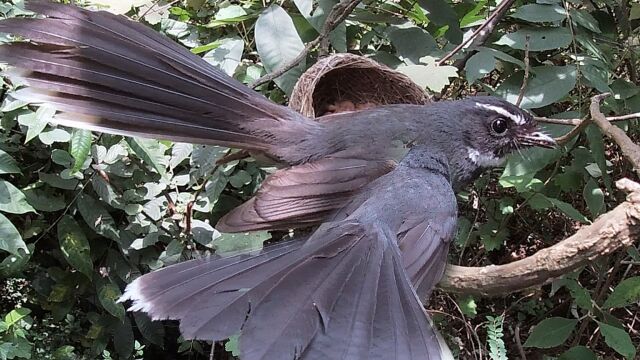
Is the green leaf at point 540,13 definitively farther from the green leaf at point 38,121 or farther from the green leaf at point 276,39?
the green leaf at point 38,121

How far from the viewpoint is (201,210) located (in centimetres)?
264

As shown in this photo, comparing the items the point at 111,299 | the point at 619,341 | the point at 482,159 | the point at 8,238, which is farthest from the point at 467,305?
the point at 8,238

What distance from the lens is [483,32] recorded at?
94.0 inches

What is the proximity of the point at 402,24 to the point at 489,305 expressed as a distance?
151 centimetres

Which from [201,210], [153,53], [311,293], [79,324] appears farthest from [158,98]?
[79,324]

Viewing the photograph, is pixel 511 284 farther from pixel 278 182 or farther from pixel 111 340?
pixel 111 340

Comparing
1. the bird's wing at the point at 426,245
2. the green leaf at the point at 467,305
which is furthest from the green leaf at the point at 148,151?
the green leaf at the point at 467,305

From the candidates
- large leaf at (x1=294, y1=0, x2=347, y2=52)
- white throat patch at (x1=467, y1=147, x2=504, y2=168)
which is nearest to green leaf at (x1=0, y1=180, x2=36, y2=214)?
large leaf at (x1=294, y1=0, x2=347, y2=52)

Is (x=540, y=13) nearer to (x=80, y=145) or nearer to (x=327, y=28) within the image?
(x=327, y=28)

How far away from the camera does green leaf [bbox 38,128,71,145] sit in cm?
229

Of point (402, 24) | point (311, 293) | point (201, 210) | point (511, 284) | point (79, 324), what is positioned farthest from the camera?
point (79, 324)

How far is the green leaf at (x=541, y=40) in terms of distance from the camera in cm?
223

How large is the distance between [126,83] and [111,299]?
4.14 feet

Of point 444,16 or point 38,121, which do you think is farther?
point 444,16
